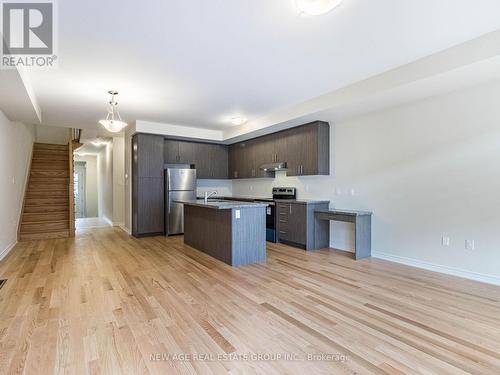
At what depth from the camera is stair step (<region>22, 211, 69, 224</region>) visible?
20.2 feet

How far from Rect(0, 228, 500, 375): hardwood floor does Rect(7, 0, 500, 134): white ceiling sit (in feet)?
8.37

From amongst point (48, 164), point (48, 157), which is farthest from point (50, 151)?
point (48, 164)

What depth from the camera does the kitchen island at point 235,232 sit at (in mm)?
3941

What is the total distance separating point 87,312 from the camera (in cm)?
250

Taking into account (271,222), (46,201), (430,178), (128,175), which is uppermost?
(128,175)

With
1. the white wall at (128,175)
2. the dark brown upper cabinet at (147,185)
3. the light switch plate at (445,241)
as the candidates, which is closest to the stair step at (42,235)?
the white wall at (128,175)

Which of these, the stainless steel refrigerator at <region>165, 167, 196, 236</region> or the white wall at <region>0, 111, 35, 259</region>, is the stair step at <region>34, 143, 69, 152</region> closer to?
the white wall at <region>0, 111, 35, 259</region>

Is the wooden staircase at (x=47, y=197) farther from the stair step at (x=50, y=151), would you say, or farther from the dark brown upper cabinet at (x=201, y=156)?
the dark brown upper cabinet at (x=201, y=156)

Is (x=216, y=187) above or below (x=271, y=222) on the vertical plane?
above

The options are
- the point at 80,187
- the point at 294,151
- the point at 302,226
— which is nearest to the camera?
the point at 302,226

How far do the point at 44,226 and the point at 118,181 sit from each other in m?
2.24

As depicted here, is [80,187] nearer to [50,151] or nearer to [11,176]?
[50,151]

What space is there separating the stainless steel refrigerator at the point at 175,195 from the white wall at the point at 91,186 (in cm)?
726

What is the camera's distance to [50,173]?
7188mm
